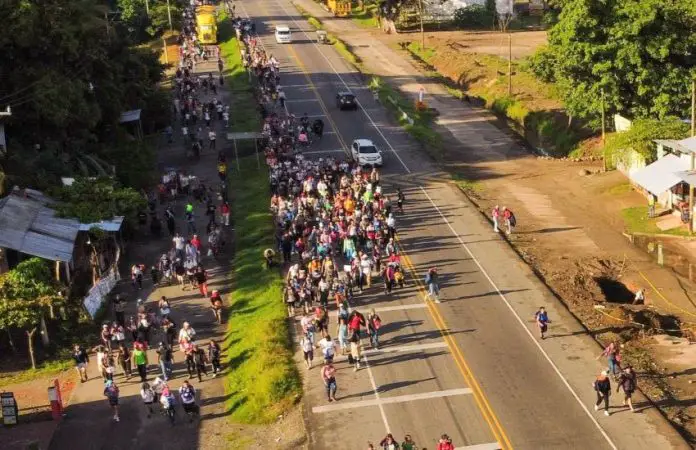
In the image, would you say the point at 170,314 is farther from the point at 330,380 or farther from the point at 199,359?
the point at 330,380

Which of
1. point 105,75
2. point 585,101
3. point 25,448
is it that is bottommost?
point 25,448

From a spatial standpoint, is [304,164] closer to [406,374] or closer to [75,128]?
[75,128]

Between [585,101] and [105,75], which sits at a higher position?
[105,75]

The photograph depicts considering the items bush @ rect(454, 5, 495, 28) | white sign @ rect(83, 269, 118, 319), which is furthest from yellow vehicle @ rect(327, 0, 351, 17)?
white sign @ rect(83, 269, 118, 319)

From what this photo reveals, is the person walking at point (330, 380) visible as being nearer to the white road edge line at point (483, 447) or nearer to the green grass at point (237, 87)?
the white road edge line at point (483, 447)

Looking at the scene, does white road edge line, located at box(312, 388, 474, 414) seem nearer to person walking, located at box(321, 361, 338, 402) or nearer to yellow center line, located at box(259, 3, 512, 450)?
person walking, located at box(321, 361, 338, 402)

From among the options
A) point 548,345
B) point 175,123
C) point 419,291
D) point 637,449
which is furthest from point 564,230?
point 175,123
